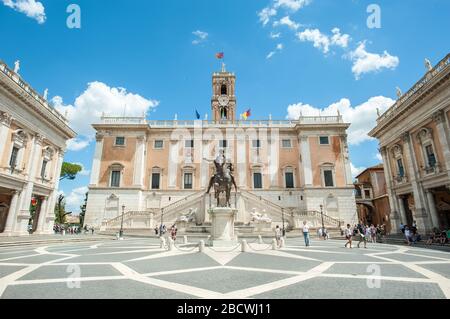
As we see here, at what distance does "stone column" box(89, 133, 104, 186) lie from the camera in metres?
32.2

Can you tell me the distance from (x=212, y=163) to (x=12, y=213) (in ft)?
71.9

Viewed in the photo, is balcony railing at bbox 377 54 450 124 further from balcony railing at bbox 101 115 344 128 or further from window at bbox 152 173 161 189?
window at bbox 152 173 161 189

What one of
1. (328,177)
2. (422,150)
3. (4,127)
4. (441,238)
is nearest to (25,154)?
(4,127)

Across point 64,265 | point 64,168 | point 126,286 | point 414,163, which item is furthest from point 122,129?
point 414,163

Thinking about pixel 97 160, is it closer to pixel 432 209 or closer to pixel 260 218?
pixel 260 218

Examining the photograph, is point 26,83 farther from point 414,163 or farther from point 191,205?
point 414,163

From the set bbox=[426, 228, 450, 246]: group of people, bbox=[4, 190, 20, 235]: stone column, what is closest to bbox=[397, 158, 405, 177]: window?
bbox=[426, 228, 450, 246]: group of people

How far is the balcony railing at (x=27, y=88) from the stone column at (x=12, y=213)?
9.06 meters

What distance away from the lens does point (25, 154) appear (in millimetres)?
22219

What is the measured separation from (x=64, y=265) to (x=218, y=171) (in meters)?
8.57

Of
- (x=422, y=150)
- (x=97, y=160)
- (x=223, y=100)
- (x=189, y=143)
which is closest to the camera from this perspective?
(x=422, y=150)

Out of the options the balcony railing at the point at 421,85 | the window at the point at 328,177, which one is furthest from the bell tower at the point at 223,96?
the balcony railing at the point at 421,85

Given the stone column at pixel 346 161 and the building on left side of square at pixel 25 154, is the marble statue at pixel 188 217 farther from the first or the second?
the stone column at pixel 346 161

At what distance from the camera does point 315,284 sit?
214 inches
